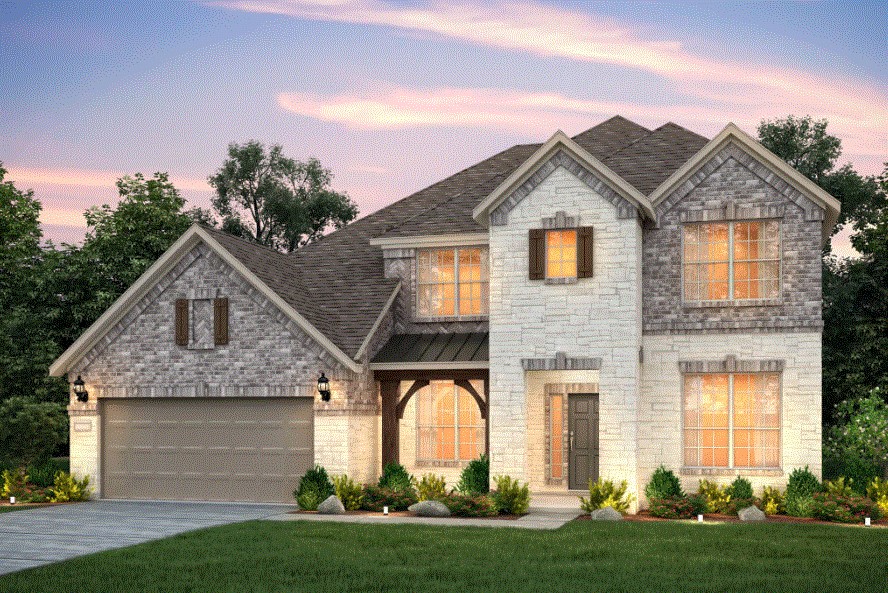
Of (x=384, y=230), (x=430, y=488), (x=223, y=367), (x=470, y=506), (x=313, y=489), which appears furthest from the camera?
(x=384, y=230)

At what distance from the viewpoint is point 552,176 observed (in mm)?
21859

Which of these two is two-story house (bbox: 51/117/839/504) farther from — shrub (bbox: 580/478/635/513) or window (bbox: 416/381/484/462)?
shrub (bbox: 580/478/635/513)

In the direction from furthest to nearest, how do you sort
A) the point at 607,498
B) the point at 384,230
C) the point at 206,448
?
the point at 384,230 < the point at 206,448 < the point at 607,498

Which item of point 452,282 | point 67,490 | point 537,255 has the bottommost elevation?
point 67,490

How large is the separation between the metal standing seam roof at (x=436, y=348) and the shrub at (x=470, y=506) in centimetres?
351

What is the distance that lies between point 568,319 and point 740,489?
4.74 metres

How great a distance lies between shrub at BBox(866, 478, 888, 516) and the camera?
62.7 ft

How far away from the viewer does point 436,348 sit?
23797 millimetres

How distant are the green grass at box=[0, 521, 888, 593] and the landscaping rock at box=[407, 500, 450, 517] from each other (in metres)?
1.70

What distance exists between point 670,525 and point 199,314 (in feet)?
37.0

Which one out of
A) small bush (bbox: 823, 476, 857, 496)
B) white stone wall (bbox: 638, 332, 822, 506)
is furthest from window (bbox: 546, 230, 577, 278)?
small bush (bbox: 823, 476, 857, 496)

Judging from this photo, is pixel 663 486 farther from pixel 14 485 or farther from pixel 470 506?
pixel 14 485

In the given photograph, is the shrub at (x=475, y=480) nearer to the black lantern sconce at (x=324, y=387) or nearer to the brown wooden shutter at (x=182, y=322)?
the black lantern sconce at (x=324, y=387)

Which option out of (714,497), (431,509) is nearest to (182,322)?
(431,509)
